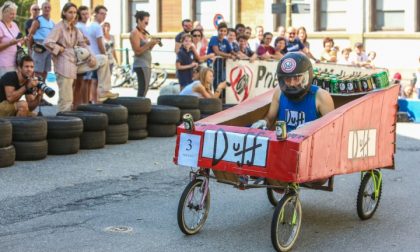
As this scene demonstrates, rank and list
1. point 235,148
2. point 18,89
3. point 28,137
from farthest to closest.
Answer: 1. point 18,89
2. point 28,137
3. point 235,148

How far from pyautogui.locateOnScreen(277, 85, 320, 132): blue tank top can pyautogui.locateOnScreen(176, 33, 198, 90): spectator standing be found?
8.81 m

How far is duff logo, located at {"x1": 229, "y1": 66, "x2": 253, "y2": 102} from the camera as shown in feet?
59.4

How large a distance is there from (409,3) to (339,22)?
2.73 metres

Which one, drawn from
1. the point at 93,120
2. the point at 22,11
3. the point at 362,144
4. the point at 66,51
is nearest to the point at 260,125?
the point at 362,144

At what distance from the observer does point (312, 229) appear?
26.7 ft

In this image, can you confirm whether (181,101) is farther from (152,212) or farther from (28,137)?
(152,212)

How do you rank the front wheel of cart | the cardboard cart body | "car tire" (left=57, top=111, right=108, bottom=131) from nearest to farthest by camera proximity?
the front wheel of cart
the cardboard cart body
"car tire" (left=57, top=111, right=108, bottom=131)

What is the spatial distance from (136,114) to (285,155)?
22.9 feet

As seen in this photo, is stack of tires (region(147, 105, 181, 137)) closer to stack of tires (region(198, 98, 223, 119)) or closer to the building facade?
stack of tires (region(198, 98, 223, 119))

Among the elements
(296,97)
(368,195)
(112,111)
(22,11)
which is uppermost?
(22,11)

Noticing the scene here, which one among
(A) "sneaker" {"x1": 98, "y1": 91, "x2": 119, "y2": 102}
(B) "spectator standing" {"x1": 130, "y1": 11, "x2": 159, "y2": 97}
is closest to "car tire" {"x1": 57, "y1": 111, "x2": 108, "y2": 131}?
(A) "sneaker" {"x1": 98, "y1": 91, "x2": 119, "y2": 102}

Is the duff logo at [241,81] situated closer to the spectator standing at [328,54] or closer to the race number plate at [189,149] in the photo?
the spectator standing at [328,54]

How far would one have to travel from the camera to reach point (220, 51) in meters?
18.3

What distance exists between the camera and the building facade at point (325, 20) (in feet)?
96.9
